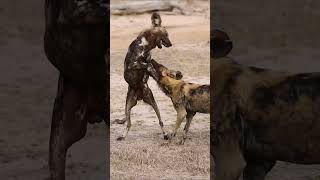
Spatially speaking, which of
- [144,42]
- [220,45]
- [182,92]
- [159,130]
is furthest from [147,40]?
[220,45]

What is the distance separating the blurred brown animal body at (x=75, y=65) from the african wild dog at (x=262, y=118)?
0.68m

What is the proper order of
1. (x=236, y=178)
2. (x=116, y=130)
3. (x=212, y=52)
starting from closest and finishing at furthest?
1. (x=236, y=178)
2. (x=212, y=52)
3. (x=116, y=130)

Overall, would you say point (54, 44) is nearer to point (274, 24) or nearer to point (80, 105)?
point (80, 105)

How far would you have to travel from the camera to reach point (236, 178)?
14.8 ft

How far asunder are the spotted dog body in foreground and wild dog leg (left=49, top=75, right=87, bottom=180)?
872 millimetres

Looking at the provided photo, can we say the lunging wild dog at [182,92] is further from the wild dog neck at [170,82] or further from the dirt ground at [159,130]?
the dirt ground at [159,130]

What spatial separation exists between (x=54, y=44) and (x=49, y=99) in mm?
5396

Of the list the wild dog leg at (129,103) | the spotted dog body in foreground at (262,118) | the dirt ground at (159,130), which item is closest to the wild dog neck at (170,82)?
the wild dog leg at (129,103)

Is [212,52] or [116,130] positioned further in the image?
[116,130]

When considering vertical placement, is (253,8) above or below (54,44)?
below

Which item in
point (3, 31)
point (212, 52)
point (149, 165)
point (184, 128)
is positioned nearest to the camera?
point (212, 52)

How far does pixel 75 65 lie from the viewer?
4.71 metres

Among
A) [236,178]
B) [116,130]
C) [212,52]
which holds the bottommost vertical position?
[116,130]

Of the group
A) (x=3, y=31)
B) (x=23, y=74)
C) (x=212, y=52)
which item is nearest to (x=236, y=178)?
(x=212, y=52)
